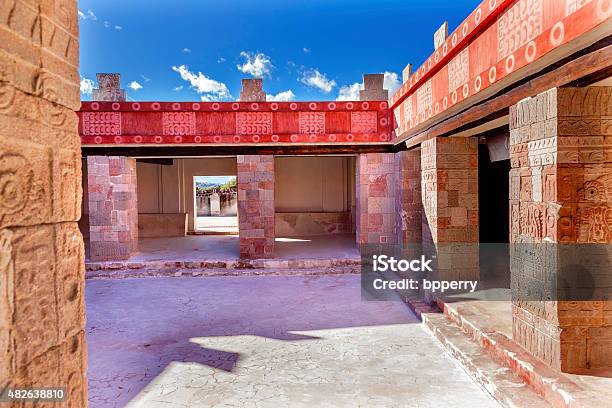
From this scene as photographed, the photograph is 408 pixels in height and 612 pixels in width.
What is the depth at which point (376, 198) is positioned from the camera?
26.7 ft

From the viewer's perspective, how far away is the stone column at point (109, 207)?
7988 mm

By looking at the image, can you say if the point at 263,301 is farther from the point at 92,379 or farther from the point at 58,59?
the point at 58,59

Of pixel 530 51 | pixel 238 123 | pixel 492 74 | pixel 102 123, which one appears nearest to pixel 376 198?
pixel 238 123

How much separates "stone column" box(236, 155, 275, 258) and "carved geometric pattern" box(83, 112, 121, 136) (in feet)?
8.33

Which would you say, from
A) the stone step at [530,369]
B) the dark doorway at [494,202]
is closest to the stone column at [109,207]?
the stone step at [530,369]

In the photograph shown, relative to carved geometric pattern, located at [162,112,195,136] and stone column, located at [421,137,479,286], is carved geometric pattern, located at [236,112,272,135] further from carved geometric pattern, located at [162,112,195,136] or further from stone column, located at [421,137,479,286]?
stone column, located at [421,137,479,286]

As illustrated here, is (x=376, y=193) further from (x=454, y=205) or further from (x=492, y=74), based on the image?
(x=492, y=74)

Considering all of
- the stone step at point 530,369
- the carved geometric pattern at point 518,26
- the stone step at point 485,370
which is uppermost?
the carved geometric pattern at point 518,26

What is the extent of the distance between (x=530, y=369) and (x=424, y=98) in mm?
3681

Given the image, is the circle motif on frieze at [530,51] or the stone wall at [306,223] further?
the stone wall at [306,223]

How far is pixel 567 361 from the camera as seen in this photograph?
2924 millimetres

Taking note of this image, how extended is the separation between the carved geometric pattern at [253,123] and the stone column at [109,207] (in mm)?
2511

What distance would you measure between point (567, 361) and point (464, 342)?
110 centimetres

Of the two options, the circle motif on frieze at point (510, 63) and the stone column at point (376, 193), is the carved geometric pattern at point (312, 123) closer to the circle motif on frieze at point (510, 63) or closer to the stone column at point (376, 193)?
the stone column at point (376, 193)
